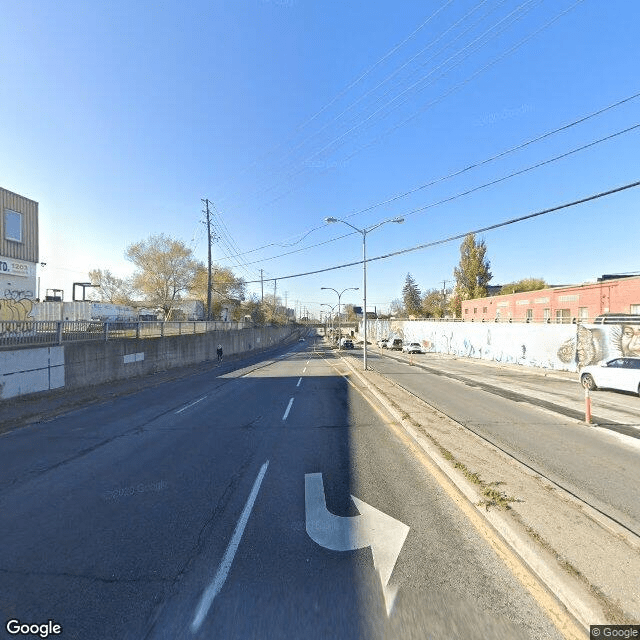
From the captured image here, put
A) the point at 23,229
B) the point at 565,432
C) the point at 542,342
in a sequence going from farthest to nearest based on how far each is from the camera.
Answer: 1. the point at 542,342
2. the point at 23,229
3. the point at 565,432

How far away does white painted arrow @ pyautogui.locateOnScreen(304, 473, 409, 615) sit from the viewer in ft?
11.5

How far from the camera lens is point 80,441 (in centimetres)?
770

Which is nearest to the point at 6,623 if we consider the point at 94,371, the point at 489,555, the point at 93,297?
the point at 489,555

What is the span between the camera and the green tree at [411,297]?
106 metres

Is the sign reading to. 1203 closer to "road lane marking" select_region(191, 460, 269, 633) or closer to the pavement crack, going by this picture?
the pavement crack

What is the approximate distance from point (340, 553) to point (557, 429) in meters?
7.40

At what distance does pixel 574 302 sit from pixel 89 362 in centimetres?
3906

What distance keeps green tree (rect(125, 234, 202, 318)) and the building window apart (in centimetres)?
2894

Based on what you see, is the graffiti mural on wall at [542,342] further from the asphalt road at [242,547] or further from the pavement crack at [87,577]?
the pavement crack at [87,577]

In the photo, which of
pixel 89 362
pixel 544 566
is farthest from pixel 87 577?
pixel 89 362

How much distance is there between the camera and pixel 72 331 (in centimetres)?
1454

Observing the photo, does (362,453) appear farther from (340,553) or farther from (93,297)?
(93,297)

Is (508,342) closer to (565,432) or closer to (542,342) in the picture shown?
(542,342)

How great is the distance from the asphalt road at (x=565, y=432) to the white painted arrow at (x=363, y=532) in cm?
264
